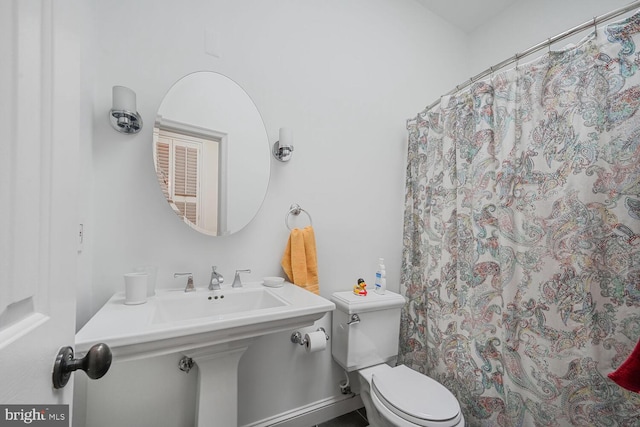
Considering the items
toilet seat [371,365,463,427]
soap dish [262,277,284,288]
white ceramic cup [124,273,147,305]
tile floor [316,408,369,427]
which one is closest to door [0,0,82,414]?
white ceramic cup [124,273,147,305]

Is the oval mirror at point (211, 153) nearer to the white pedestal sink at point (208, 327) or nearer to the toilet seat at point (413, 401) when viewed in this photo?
the white pedestal sink at point (208, 327)

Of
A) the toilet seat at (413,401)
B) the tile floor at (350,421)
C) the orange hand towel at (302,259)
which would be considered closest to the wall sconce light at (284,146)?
the orange hand towel at (302,259)

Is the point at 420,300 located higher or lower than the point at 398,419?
higher

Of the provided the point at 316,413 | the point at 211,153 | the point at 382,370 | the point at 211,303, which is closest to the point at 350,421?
the point at 316,413

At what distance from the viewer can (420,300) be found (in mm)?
1657

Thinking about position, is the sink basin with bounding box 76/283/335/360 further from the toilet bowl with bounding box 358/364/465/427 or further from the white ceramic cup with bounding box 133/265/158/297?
the toilet bowl with bounding box 358/364/465/427

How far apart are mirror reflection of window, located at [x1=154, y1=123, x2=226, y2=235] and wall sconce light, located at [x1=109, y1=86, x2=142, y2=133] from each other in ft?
0.30

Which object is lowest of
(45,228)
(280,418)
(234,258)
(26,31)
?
(280,418)

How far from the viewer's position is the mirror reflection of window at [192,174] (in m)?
1.15

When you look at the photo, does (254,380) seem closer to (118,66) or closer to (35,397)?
(35,397)

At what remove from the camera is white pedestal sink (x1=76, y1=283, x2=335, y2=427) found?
0.73m

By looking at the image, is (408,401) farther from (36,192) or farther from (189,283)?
(36,192)

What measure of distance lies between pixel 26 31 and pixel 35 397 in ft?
1.48

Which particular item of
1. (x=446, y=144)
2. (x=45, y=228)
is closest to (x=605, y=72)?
(x=446, y=144)
